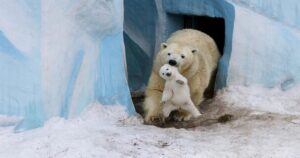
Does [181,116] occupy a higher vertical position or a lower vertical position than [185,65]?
lower

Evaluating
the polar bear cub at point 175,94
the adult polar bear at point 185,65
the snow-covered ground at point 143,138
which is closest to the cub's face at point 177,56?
the adult polar bear at point 185,65

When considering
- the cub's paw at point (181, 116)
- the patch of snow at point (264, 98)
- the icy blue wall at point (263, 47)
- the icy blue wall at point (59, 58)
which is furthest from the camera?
the icy blue wall at point (263, 47)

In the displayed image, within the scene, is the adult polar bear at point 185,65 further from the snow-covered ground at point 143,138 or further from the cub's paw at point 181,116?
the snow-covered ground at point 143,138

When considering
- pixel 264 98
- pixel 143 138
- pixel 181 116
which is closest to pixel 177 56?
pixel 181 116

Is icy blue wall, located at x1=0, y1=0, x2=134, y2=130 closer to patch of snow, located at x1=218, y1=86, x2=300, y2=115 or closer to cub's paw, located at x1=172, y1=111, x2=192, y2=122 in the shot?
cub's paw, located at x1=172, y1=111, x2=192, y2=122

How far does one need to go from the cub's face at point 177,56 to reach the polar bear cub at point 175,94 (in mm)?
341

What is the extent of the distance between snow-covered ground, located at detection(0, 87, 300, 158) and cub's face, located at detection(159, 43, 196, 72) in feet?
2.62

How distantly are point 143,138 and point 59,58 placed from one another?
109 centimetres

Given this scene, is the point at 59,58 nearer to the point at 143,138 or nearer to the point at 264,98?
the point at 143,138

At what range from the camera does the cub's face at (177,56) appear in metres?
6.57

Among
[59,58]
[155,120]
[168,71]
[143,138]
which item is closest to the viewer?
[143,138]

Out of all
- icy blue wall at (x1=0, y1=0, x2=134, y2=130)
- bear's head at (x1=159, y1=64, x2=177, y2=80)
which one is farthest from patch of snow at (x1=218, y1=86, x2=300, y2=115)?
icy blue wall at (x1=0, y1=0, x2=134, y2=130)

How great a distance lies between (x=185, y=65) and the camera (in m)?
6.80

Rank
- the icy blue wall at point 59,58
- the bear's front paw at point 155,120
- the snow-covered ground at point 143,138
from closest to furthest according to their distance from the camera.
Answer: the snow-covered ground at point 143,138
the icy blue wall at point 59,58
the bear's front paw at point 155,120
